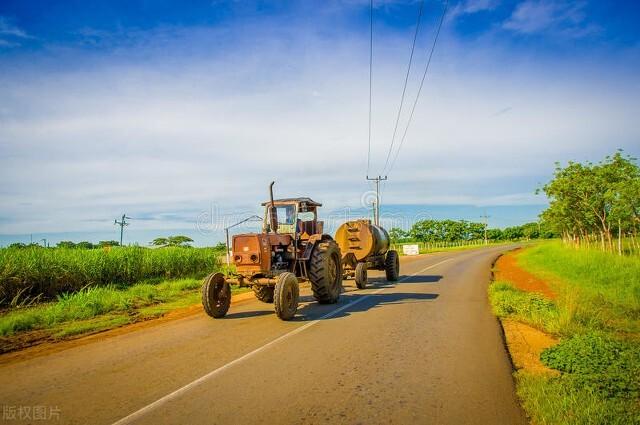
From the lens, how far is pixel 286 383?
5.36m

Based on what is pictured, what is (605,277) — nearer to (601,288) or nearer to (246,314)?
(601,288)

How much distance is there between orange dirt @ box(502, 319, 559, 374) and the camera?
6.09 meters

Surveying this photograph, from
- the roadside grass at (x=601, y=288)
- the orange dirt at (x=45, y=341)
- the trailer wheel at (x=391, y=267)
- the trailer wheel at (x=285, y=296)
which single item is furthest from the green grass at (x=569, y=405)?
the trailer wheel at (x=391, y=267)

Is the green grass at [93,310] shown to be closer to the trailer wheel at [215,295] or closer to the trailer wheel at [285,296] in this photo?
the trailer wheel at [215,295]

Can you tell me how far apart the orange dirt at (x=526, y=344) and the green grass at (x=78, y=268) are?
13.9m

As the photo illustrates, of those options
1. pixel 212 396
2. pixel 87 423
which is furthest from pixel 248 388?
pixel 87 423

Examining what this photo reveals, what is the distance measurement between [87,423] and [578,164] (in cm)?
3231

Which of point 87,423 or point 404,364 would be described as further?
point 404,364

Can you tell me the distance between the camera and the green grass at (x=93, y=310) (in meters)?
9.78

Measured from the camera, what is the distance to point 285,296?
9453mm

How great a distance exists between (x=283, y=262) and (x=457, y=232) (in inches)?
3725

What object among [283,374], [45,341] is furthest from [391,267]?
[45,341]

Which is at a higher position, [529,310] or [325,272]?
[325,272]

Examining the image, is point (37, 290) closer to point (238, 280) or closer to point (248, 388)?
point (238, 280)
